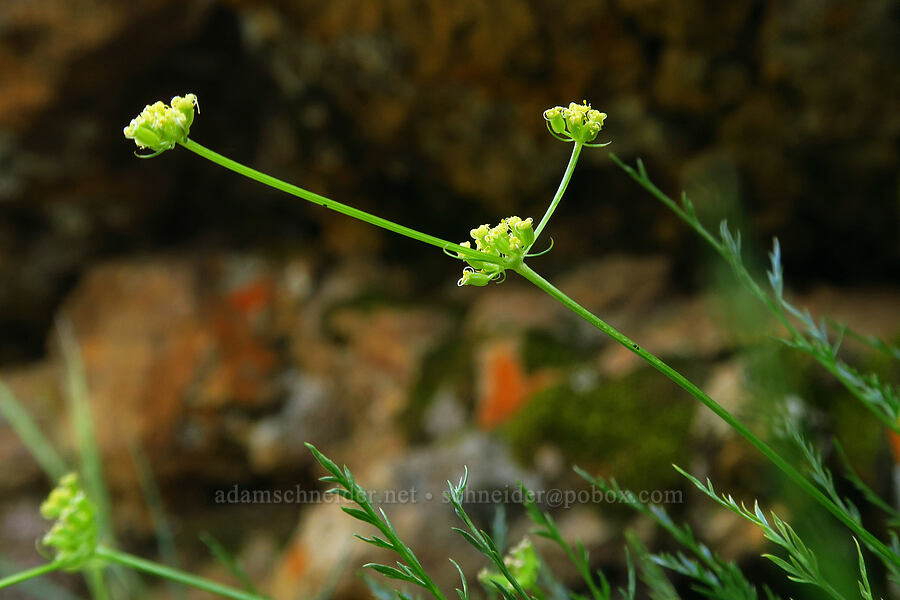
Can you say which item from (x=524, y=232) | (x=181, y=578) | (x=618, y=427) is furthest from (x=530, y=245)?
(x=618, y=427)

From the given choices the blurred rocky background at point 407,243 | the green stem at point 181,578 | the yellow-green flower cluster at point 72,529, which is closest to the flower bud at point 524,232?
the green stem at point 181,578

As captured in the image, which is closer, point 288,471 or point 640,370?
point 640,370

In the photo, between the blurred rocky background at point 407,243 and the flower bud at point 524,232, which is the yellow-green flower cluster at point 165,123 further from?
the blurred rocky background at point 407,243

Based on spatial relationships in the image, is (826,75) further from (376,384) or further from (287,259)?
(287,259)

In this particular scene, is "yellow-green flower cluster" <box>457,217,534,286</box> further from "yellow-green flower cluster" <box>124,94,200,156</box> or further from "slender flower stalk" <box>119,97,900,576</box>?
"yellow-green flower cluster" <box>124,94,200,156</box>

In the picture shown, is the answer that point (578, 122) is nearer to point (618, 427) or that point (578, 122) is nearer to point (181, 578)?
point (181, 578)

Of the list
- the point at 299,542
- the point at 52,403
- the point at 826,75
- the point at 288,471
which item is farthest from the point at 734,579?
the point at 52,403

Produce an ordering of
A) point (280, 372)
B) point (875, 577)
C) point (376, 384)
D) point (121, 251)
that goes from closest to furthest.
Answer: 1. point (875, 577)
2. point (376, 384)
3. point (280, 372)
4. point (121, 251)
